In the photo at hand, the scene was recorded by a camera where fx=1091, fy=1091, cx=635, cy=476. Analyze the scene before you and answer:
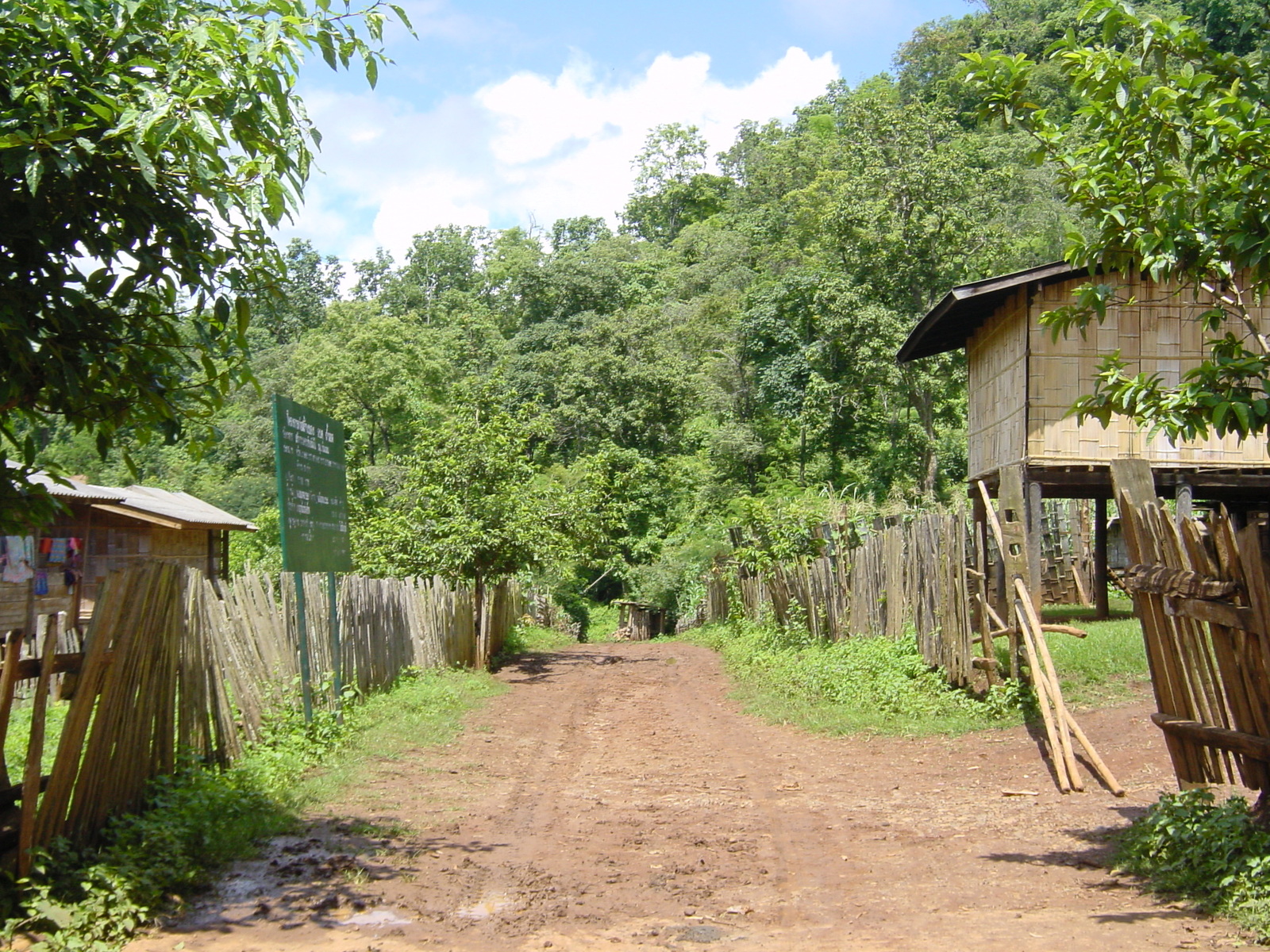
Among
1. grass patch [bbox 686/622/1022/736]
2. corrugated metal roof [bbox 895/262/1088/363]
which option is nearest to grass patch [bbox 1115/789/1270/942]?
grass patch [bbox 686/622/1022/736]

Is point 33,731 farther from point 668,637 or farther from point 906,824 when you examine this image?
point 668,637

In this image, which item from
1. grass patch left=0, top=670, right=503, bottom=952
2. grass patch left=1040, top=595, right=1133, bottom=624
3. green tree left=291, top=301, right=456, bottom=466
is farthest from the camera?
green tree left=291, top=301, right=456, bottom=466

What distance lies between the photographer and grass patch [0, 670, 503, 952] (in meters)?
4.82

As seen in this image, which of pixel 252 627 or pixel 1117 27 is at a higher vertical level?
pixel 1117 27

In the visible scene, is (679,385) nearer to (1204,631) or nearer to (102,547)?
(102,547)

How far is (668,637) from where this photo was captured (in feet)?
107

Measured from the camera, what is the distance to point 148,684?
6.25 metres

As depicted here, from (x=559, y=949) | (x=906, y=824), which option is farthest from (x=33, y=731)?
(x=906, y=824)

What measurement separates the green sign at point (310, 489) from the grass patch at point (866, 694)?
553cm

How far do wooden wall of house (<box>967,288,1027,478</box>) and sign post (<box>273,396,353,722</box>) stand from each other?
27.3 ft

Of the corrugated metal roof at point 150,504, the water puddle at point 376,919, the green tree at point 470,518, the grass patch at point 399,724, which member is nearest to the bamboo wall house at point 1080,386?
the grass patch at point 399,724

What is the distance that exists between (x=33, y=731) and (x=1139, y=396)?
5760 millimetres

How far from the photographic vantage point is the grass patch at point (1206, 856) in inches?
197

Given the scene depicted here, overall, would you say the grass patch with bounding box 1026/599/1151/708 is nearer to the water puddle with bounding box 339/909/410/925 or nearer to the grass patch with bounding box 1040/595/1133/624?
the grass patch with bounding box 1040/595/1133/624
